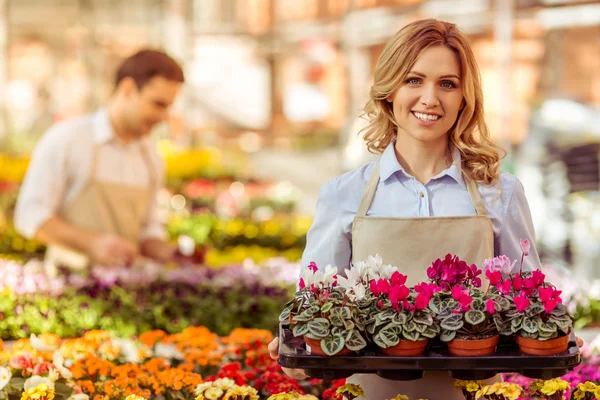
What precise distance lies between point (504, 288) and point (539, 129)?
7.81 m

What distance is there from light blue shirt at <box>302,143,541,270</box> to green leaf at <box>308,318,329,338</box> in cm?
40

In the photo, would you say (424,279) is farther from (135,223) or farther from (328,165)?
(328,165)

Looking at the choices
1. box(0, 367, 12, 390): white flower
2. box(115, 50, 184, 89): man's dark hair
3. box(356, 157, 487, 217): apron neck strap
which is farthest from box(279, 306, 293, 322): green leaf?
box(115, 50, 184, 89): man's dark hair

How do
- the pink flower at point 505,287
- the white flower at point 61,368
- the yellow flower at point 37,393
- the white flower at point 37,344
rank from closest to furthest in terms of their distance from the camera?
the pink flower at point 505,287, the yellow flower at point 37,393, the white flower at point 61,368, the white flower at point 37,344

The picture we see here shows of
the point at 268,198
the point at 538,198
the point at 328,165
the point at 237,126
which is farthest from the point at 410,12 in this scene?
the point at 237,126

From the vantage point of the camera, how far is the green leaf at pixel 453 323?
2.09 meters

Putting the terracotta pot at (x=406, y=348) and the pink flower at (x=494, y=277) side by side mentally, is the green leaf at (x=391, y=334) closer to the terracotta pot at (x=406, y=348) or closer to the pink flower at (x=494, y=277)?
the terracotta pot at (x=406, y=348)

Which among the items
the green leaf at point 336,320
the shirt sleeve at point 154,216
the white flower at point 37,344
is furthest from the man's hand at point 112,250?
the green leaf at point 336,320

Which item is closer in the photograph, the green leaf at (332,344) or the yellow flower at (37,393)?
the green leaf at (332,344)

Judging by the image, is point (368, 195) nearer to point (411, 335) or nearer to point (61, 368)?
point (411, 335)

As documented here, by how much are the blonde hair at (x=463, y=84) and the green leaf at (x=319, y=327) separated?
63cm

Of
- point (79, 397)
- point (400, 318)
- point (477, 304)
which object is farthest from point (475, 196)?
point (79, 397)

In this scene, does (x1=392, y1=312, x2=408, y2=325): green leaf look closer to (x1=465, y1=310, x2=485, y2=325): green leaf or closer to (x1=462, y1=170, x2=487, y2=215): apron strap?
(x1=465, y1=310, x2=485, y2=325): green leaf

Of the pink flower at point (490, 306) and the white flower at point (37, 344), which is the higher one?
the pink flower at point (490, 306)
